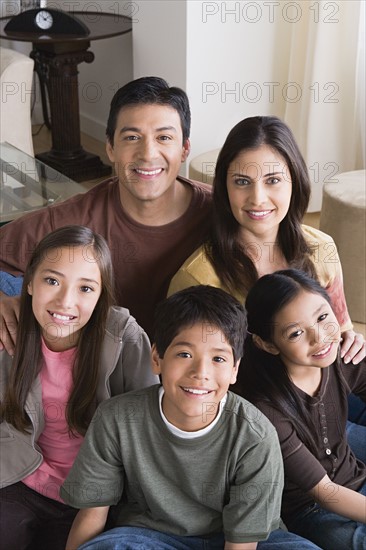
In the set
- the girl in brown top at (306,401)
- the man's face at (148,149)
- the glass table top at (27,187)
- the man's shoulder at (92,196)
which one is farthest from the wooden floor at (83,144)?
the girl in brown top at (306,401)

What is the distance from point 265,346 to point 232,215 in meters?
0.32

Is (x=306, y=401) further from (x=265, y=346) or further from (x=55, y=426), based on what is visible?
(x=55, y=426)

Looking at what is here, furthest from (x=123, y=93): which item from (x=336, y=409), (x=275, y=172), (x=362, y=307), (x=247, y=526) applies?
(x=362, y=307)

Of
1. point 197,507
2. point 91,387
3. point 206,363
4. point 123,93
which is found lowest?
point 197,507

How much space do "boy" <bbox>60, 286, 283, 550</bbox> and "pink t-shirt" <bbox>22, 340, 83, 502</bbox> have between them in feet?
0.53

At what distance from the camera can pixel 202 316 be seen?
54.7 inches

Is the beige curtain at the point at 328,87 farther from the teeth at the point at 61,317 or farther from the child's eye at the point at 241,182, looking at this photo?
the teeth at the point at 61,317

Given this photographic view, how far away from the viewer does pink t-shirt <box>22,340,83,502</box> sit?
1.59 m

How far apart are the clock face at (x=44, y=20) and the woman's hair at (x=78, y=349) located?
241 centimetres

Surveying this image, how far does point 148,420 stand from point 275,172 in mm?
586

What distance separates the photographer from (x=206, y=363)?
1.36m

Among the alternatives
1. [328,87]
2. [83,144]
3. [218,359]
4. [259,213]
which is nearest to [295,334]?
[218,359]

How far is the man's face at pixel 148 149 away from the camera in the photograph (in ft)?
5.98

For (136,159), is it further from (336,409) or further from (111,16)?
(111,16)
